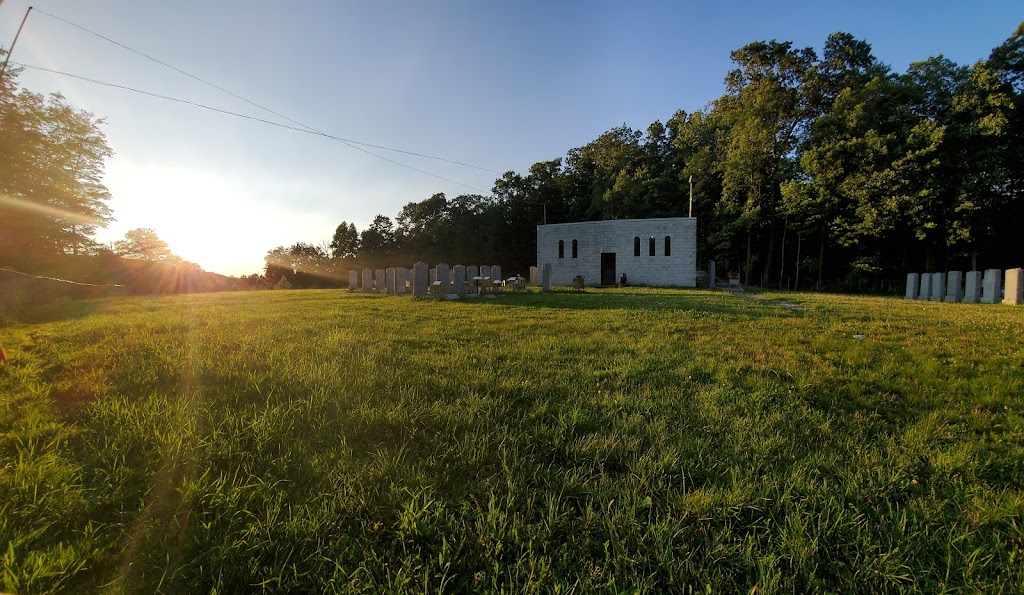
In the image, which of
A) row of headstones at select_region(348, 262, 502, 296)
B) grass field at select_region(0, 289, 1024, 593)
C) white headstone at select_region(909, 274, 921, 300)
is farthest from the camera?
white headstone at select_region(909, 274, 921, 300)

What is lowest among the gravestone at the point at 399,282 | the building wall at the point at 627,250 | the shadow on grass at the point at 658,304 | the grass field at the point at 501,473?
the grass field at the point at 501,473

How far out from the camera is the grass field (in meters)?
1.60

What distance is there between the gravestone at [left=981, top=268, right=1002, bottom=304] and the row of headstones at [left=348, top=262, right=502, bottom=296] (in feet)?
61.6

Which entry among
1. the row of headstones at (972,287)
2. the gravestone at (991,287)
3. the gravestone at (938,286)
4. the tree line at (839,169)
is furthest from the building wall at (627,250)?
the gravestone at (991,287)

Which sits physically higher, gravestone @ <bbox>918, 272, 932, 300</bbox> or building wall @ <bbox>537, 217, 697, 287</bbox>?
building wall @ <bbox>537, 217, 697, 287</bbox>

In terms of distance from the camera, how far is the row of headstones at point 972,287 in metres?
13.2

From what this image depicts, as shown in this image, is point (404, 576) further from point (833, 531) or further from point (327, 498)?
point (833, 531)

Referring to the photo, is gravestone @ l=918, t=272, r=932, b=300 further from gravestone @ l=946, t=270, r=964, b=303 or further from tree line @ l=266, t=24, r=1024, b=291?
tree line @ l=266, t=24, r=1024, b=291

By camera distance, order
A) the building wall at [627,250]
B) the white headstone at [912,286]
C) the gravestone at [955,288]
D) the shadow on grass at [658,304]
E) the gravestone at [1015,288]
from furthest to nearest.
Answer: the building wall at [627,250], the white headstone at [912,286], the gravestone at [955,288], the gravestone at [1015,288], the shadow on grass at [658,304]

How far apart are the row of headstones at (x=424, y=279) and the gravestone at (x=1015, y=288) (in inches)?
735

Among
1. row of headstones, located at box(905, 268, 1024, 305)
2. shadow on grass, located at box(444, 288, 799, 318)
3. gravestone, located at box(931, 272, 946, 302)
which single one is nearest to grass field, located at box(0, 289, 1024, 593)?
shadow on grass, located at box(444, 288, 799, 318)

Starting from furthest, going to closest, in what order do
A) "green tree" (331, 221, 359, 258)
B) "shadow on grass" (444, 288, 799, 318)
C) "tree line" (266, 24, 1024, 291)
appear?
"green tree" (331, 221, 359, 258) → "tree line" (266, 24, 1024, 291) → "shadow on grass" (444, 288, 799, 318)

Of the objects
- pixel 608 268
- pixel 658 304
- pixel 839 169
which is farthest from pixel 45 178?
pixel 839 169

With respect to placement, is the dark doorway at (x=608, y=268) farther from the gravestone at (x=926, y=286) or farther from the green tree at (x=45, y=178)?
the green tree at (x=45, y=178)
